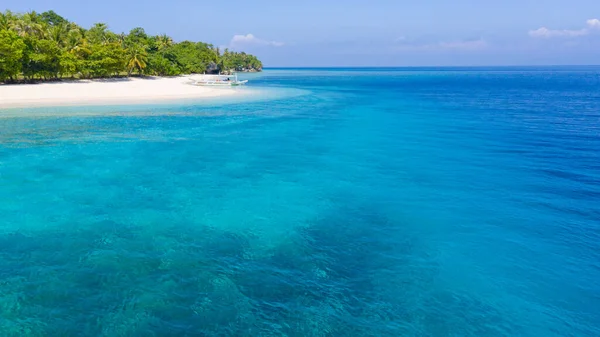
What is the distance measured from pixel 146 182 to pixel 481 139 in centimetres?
2573

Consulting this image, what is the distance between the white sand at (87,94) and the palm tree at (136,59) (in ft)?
63.5

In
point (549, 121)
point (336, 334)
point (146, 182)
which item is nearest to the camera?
point (336, 334)

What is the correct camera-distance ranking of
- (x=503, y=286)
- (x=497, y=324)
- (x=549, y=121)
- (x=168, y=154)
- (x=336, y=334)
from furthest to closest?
(x=549, y=121) → (x=168, y=154) → (x=503, y=286) → (x=497, y=324) → (x=336, y=334)

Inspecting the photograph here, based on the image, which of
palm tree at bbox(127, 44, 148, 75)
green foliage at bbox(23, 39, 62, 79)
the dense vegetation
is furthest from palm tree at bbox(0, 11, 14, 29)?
palm tree at bbox(127, 44, 148, 75)

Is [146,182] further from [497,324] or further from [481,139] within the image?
[481,139]

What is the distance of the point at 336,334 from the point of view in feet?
29.6

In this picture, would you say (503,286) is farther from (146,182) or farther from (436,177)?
(146,182)

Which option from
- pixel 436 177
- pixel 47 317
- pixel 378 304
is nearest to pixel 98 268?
pixel 47 317

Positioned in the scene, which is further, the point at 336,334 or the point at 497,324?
the point at 497,324

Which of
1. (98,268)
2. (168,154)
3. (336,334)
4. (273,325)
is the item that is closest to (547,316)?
(336,334)

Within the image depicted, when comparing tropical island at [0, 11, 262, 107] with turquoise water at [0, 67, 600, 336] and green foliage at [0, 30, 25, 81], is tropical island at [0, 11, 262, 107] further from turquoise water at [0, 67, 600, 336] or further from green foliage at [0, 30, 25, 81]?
turquoise water at [0, 67, 600, 336]

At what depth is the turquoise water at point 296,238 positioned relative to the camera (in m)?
9.62

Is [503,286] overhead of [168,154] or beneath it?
beneath

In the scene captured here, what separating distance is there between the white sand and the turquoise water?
77.0 feet
